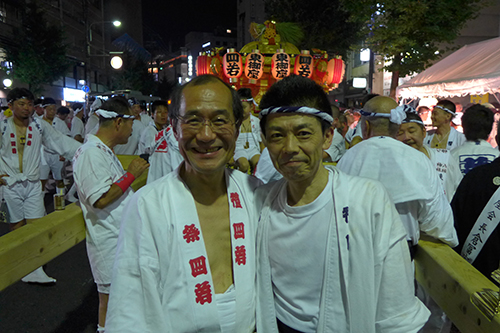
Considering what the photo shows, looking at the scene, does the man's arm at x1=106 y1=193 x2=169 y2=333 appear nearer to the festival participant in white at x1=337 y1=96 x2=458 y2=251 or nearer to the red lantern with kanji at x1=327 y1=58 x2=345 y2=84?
the festival participant in white at x1=337 y1=96 x2=458 y2=251

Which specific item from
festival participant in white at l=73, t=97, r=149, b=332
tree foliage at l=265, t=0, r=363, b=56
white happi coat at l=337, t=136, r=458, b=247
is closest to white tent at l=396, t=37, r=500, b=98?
white happi coat at l=337, t=136, r=458, b=247

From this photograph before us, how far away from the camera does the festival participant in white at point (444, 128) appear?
5.76 meters

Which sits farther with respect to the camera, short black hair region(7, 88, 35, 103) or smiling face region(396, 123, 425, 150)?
short black hair region(7, 88, 35, 103)

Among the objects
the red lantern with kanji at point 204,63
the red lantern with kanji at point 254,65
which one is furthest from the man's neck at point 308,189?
the red lantern with kanji at point 204,63

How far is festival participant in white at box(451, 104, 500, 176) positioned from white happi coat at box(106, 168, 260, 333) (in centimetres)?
367

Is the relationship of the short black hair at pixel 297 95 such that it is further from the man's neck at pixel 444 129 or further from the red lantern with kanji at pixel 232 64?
the red lantern with kanji at pixel 232 64

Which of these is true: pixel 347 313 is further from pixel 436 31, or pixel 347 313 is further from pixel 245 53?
pixel 436 31

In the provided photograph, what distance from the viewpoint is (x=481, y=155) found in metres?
4.24

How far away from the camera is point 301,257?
171 centimetres

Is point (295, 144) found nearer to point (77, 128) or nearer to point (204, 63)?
point (77, 128)

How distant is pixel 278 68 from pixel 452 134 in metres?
7.21

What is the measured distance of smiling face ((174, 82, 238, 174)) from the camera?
176cm

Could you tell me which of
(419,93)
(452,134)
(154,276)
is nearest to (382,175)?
(154,276)

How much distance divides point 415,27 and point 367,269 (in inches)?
528
